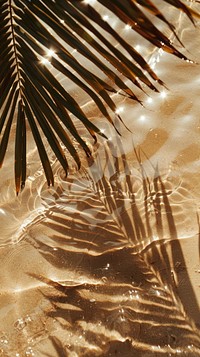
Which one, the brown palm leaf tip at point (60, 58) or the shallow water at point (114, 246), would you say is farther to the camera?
the shallow water at point (114, 246)

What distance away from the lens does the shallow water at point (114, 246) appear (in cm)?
223

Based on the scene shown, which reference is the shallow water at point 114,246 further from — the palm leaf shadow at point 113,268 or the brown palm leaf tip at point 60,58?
the brown palm leaf tip at point 60,58

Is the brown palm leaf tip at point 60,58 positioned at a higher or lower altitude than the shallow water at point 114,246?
higher

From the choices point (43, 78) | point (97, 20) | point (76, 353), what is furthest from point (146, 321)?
point (97, 20)

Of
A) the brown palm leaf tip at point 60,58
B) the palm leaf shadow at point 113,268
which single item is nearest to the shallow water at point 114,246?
the palm leaf shadow at point 113,268

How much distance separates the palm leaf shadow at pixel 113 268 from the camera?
221cm

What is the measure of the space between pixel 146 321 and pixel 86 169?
2.86 ft

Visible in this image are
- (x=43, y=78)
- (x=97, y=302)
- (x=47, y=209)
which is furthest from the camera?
(x=47, y=209)

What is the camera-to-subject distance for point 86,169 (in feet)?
9.29

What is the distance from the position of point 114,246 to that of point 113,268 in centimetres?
11

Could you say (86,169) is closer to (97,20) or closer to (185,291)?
(185,291)

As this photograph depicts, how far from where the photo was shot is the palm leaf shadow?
2.21 m

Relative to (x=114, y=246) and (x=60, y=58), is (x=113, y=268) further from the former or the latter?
(x=60, y=58)

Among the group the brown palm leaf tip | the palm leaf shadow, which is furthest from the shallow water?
the brown palm leaf tip
